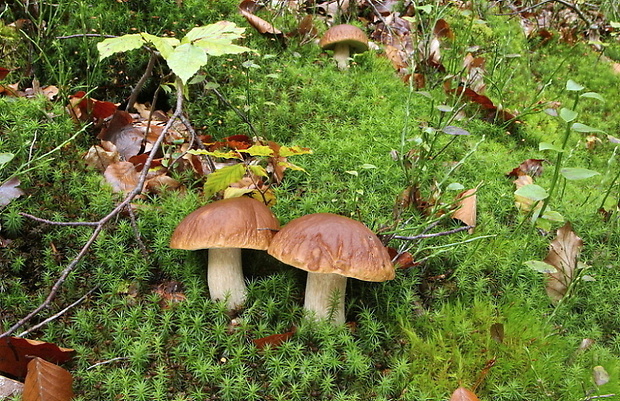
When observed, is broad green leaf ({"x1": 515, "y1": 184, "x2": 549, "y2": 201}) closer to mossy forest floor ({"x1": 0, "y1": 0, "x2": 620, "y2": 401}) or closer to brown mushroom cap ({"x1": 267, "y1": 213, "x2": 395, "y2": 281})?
mossy forest floor ({"x1": 0, "y1": 0, "x2": 620, "y2": 401})

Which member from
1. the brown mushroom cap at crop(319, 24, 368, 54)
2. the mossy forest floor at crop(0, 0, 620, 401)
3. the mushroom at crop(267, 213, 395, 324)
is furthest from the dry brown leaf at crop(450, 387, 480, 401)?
the brown mushroom cap at crop(319, 24, 368, 54)

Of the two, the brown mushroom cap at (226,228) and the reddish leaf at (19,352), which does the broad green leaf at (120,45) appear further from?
the reddish leaf at (19,352)

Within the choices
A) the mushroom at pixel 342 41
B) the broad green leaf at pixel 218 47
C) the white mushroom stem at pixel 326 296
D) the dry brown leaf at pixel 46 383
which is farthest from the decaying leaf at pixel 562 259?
the dry brown leaf at pixel 46 383

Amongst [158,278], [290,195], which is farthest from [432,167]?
[158,278]

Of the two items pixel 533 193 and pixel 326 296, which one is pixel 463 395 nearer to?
pixel 326 296

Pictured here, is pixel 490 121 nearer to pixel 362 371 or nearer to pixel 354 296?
pixel 354 296
